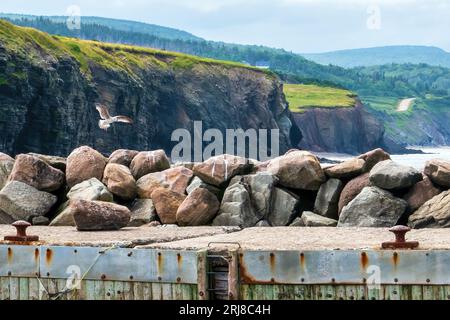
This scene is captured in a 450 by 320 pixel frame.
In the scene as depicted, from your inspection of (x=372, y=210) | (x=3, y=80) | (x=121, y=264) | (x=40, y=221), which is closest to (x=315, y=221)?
(x=372, y=210)

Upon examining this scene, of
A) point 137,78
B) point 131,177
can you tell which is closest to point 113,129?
point 137,78

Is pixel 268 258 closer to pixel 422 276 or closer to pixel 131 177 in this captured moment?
pixel 422 276

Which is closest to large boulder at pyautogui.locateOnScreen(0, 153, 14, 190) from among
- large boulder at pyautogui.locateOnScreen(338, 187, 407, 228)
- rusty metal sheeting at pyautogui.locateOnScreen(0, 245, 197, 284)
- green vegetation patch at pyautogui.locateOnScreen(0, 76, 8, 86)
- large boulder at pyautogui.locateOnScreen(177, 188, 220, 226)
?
large boulder at pyautogui.locateOnScreen(177, 188, 220, 226)

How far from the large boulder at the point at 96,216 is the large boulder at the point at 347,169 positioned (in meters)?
3.85

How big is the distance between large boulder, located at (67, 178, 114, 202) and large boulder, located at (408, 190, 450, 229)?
510 centimetres

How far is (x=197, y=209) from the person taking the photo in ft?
48.9

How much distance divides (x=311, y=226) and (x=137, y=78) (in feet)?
503

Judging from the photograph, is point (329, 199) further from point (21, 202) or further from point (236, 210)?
point (21, 202)

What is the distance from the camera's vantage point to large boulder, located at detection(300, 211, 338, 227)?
48.7ft

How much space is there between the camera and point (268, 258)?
9.55 metres

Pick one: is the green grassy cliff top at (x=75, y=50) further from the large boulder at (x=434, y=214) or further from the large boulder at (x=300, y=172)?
the large boulder at (x=434, y=214)

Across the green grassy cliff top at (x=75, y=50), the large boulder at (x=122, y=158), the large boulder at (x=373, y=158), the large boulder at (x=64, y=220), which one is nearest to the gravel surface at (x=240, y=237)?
the large boulder at (x=64, y=220)

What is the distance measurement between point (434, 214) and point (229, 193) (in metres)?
3.39
